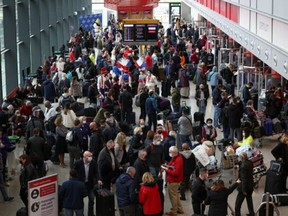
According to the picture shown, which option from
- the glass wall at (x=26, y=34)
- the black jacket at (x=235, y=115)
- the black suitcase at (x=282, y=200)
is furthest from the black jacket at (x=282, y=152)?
the glass wall at (x=26, y=34)

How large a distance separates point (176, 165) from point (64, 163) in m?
4.95

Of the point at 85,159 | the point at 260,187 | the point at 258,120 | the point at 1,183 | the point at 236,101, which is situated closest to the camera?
the point at 85,159

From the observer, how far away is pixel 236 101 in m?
19.1

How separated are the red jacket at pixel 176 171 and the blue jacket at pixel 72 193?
2066 millimetres

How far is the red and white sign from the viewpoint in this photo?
1092 cm

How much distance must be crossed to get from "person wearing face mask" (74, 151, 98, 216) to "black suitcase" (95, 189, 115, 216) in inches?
12.4

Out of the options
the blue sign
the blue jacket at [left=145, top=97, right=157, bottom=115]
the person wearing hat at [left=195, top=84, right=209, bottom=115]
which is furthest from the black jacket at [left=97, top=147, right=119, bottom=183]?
the blue sign

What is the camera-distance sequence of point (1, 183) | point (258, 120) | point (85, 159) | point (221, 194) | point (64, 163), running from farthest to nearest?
point (258, 120) → point (64, 163) → point (1, 183) → point (85, 159) → point (221, 194)

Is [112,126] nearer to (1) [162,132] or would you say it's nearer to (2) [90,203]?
(1) [162,132]

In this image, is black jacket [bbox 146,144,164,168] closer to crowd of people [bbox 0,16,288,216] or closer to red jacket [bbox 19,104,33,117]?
crowd of people [bbox 0,16,288,216]

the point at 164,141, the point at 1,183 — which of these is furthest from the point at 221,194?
the point at 1,183

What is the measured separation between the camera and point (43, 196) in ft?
36.9

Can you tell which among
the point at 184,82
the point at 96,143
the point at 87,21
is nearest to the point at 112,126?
the point at 96,143

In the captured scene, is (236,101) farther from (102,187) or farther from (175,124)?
(102,187)
